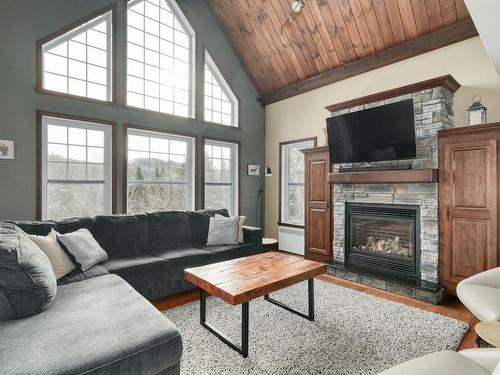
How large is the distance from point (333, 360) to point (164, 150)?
3726mm

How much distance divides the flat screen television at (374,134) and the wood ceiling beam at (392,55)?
3.21 feet

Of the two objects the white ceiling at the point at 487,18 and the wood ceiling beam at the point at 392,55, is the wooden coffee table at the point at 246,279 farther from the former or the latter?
the wood ceiling beam at the point at 392,55

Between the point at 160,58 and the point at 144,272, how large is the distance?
3.41 meters

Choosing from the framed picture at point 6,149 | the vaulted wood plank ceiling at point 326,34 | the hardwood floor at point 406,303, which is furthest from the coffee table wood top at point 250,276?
the vaulted wood plank ceiling at point 326,34

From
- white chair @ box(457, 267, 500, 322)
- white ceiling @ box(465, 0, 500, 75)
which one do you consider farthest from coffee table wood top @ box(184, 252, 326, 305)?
white ceiling @ box(465, 0, 500, 75)

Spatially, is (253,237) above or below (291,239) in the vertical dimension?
above

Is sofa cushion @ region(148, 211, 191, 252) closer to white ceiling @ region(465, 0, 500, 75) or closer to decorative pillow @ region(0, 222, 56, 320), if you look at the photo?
decorative pillow @ region(0, 222, 56, 320)

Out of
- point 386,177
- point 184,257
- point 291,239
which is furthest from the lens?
point 291,239

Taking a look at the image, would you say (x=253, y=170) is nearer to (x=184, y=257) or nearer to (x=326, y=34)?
(x=326, y=34)

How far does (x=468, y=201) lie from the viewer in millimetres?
2900

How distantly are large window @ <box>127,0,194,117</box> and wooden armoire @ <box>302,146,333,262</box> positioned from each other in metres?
2.27

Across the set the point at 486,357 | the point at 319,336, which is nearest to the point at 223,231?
the point at 319,336

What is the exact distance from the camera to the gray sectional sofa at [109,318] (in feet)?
4.11

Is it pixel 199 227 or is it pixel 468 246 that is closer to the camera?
pixel 468 246
